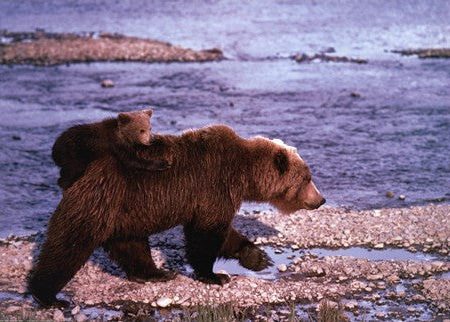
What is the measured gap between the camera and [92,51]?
62.2 feet

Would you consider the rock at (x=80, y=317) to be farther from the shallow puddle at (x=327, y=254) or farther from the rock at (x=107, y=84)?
the rock at (x=107, y=84)

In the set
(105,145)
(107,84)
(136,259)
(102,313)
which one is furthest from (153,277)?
(107,84)

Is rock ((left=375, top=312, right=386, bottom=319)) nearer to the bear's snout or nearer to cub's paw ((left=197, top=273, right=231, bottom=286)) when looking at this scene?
the bear's snout

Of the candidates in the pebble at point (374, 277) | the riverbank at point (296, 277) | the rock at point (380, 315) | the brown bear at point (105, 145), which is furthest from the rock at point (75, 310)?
the pebble at point (374, 277)

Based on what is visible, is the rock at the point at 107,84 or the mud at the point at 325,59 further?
the mud at the point at 325,59

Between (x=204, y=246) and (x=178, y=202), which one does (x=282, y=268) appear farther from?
(x=178, y=202)

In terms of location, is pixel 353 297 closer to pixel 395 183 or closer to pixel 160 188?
pixel 160 188

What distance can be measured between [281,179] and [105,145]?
1.64 meters

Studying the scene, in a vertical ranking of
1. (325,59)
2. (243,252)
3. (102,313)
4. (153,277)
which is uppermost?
(325,59)

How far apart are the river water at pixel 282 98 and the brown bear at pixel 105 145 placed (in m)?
2.39

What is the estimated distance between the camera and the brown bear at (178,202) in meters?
5.59

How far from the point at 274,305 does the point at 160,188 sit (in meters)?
1.31

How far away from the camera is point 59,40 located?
66.6 feet

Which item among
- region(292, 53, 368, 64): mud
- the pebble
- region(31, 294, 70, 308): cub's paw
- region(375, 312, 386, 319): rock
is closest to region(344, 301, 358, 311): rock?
region(375, 312, 386, 319): rock
